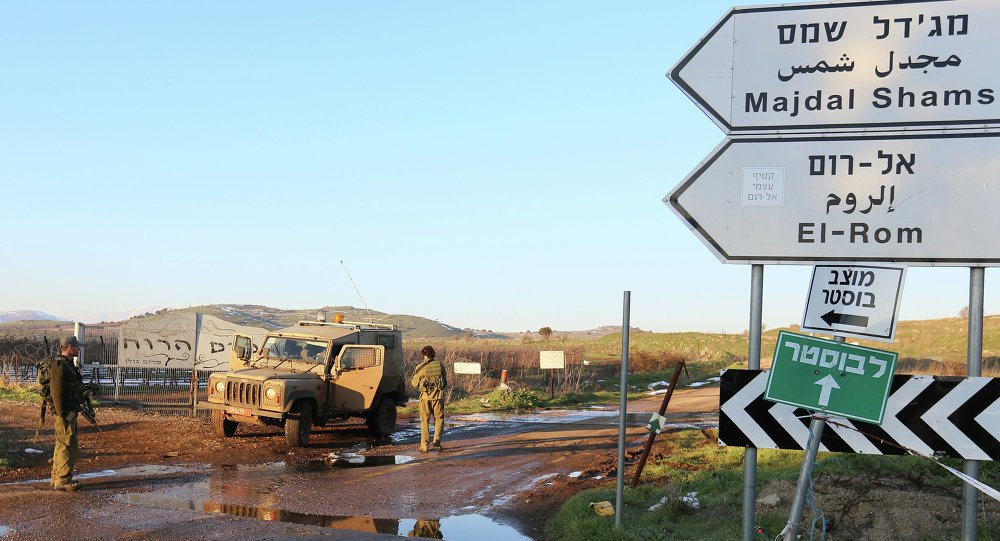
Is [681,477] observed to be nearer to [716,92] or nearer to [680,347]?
[716,92]

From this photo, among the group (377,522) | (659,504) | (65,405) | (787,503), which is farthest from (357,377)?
(787,503)

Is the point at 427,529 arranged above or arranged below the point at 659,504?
below

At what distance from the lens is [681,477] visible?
9.77m

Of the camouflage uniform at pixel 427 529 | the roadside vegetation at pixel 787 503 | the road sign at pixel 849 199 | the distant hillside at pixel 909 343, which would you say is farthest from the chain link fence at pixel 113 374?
the distant hillside at pixel 909 343

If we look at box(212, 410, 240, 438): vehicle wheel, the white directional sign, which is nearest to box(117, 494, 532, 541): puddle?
the white directional sign

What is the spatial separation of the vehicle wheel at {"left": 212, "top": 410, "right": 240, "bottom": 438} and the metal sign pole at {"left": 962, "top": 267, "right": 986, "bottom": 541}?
1212cm

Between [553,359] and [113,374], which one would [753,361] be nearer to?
[553,359]

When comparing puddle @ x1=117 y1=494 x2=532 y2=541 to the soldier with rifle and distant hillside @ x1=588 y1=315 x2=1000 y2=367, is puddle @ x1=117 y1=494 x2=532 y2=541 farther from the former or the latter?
distant hillside @ x1=588 y1=315 x2=1000 y2=367

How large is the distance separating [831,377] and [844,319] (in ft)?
1.20

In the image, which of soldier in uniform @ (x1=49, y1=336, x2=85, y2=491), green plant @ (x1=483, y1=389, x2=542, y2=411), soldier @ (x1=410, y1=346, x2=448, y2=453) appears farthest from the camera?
green plant @ (x1=483, y1=389, x2=542, y2=411)

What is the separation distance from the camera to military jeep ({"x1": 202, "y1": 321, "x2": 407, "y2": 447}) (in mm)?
13773

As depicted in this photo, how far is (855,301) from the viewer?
4812mm

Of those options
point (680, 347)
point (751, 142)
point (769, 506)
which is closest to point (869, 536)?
point (769, 506)

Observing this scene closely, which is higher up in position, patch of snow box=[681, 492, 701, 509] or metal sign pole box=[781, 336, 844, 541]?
metal sign pole box=[781, 336, 844, 541]
